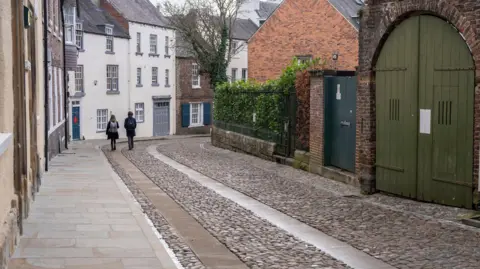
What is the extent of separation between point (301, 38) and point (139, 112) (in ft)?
45.0

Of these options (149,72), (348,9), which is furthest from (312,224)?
(149,72)

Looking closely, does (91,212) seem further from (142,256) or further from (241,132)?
(241,132)

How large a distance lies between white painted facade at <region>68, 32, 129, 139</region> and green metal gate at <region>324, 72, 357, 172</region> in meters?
24.1

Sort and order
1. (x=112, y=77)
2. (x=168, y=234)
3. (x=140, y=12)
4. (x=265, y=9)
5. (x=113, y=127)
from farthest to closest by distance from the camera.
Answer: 1. (x=265, y=9)
2. (x=140, y=12)
3. (x=112, y=77)
4. (x=113, y=127)
5. (x=168, y=234)

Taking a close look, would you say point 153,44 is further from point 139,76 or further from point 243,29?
point 243,29

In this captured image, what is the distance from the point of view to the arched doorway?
1102 centimetres

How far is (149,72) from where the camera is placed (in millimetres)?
46469

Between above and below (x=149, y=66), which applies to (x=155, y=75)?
below

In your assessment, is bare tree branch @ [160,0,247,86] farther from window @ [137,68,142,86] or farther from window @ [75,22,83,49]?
window @ [75,22,83,49]

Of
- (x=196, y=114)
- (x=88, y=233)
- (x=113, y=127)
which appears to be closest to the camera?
(x=88, y=233)

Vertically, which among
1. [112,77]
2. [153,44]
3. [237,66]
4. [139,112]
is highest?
[153,44]

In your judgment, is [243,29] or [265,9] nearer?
[243,29]

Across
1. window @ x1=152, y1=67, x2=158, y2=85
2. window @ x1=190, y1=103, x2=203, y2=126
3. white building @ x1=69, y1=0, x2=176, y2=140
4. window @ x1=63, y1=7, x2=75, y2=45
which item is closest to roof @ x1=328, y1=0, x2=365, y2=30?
window @ x1=63, y1=7, x2=75, y2=45

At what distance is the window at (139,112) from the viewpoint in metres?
45.2
